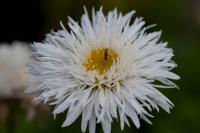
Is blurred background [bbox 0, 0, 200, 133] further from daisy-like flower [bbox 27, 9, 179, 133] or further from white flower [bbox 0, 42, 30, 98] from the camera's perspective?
daisy-like flower [bbox 27, 9, 179, 133]

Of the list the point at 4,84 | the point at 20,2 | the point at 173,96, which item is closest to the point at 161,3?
the point at 20,2

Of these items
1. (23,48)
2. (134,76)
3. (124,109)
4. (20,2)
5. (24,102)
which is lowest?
(124,109)

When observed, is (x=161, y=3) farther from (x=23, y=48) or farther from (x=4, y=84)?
(x=4, y=84)

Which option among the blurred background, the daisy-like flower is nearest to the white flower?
the blurred background

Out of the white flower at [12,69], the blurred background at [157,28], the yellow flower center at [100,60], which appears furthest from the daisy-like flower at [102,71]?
the blurred background at [157,28]

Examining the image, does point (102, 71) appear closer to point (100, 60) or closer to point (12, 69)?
point (100, 60)

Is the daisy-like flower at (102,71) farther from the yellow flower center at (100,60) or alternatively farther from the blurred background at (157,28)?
the blurred background at (157,28)

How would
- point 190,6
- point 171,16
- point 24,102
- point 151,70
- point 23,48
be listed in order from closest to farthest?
point 151,70, point 24,102, point 23,48, point 171,16, point 190,6
